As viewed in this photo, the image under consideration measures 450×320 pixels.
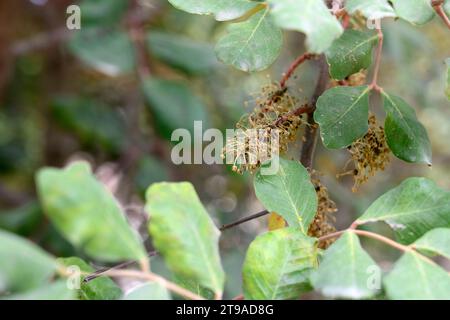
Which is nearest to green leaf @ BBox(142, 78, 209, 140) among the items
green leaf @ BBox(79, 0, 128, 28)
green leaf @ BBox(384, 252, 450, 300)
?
green leaf @ BBox(79, 0, 128, 28)

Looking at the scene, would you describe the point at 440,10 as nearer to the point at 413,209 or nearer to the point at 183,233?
the point at 413,209

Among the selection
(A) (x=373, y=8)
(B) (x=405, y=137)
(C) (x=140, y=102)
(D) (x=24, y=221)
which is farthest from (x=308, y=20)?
(C) (x=140, y=102)

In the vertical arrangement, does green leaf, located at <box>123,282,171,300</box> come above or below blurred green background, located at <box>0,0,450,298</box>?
below

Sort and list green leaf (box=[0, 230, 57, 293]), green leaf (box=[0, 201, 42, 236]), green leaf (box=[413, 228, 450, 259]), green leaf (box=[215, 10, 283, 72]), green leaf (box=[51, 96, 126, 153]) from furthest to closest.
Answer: green leaf (box=[51, 96, 126, 153]) → green leaf (box=[0, 201, 42, 236]) → green leaf (box=[215, 10, 283, 72]) → green leaf (box=[413, 228, 450, 259]) → green leaf (box=[0, 230, 57, 293])

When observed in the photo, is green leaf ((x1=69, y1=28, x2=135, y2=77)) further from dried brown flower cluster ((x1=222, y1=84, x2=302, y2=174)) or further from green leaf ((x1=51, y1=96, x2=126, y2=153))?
dried brown flower cluster ((x1=222, y1=84, x2=302, y2=174))

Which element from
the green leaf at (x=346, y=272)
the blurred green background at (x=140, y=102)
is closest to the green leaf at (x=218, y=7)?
the green leaf at (x=346, y=272)

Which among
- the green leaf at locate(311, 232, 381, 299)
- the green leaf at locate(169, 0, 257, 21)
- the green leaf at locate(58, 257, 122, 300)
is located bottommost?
the green leaf at locate(58, 257, 122, 300)
